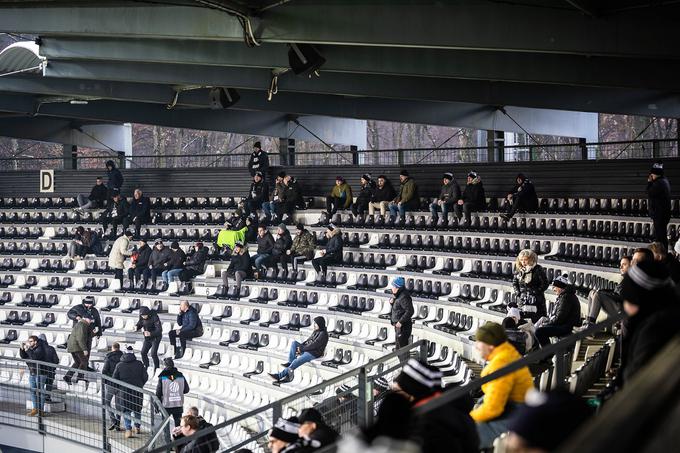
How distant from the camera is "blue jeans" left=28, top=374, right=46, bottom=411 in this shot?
15531 millimetres

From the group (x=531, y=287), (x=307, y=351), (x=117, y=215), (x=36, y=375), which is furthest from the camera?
→ (x=117, y=215)

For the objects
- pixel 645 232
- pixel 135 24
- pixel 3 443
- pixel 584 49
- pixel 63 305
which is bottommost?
pixel 3 443

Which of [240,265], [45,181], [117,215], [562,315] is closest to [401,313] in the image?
[562,315]

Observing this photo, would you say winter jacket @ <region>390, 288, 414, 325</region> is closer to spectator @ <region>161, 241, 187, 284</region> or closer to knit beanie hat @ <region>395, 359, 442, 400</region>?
spectator @ <region>161, 241, 187, 284</region>

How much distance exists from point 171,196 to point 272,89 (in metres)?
9.85

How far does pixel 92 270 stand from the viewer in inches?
945

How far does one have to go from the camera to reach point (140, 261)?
22.5 meters

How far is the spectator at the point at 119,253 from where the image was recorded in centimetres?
2311

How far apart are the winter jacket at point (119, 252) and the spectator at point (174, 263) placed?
1.53m

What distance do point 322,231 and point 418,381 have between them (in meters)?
17.5

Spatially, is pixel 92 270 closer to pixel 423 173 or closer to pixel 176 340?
pixel 176 340

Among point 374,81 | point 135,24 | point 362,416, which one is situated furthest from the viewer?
point 374,81

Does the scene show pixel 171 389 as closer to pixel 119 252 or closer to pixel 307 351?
pixel 307 351

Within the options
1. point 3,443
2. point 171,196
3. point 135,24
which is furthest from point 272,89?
point 171,196
